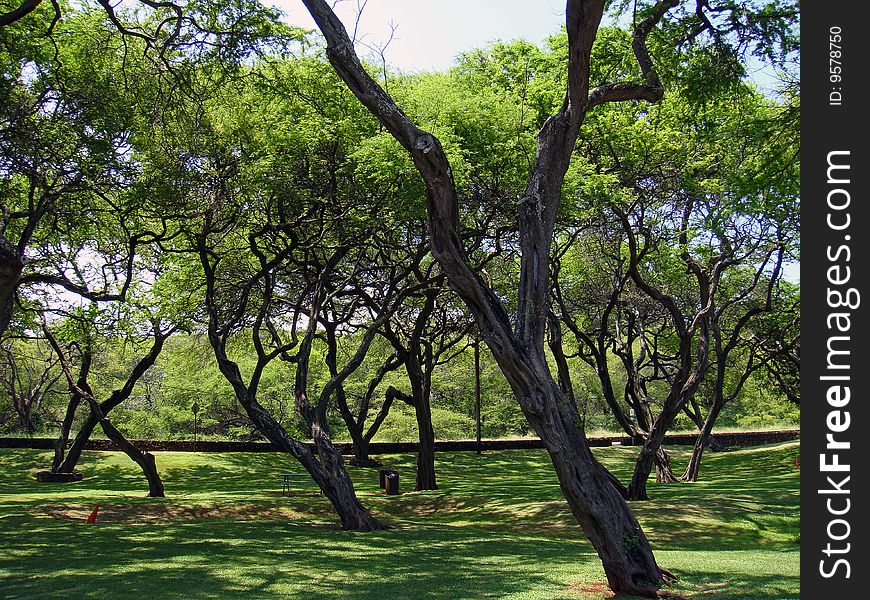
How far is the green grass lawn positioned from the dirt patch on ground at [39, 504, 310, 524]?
5 cm

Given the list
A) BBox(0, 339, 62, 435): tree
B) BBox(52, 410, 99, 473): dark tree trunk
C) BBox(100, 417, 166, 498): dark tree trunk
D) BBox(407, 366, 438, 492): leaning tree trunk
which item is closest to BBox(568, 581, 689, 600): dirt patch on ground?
BBox(407, 366, 438, 492): leaning tree trunk

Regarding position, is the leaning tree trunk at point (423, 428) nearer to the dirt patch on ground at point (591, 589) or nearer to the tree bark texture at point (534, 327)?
the dirt patch on ground at point (591, 589)

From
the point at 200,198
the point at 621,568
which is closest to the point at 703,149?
the point at 200,198

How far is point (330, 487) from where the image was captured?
15.7 metres

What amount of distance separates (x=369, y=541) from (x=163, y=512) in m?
6.90

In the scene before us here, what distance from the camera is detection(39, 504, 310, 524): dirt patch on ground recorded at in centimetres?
1722

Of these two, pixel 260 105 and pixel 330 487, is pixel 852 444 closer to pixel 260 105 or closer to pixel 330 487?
pixel 330 487

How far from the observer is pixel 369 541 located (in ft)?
45.2

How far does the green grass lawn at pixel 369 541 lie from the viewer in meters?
9.04

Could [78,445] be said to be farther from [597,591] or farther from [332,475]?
[597,591]

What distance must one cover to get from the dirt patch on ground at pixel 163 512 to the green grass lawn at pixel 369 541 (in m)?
0.05

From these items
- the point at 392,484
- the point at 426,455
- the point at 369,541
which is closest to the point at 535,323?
the point at 369,541

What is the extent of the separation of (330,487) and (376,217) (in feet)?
18.9

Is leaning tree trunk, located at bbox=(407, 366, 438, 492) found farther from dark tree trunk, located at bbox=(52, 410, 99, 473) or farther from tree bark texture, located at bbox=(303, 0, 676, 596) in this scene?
tree bark texture, located at bbox=(303, 0, 676, 596)
